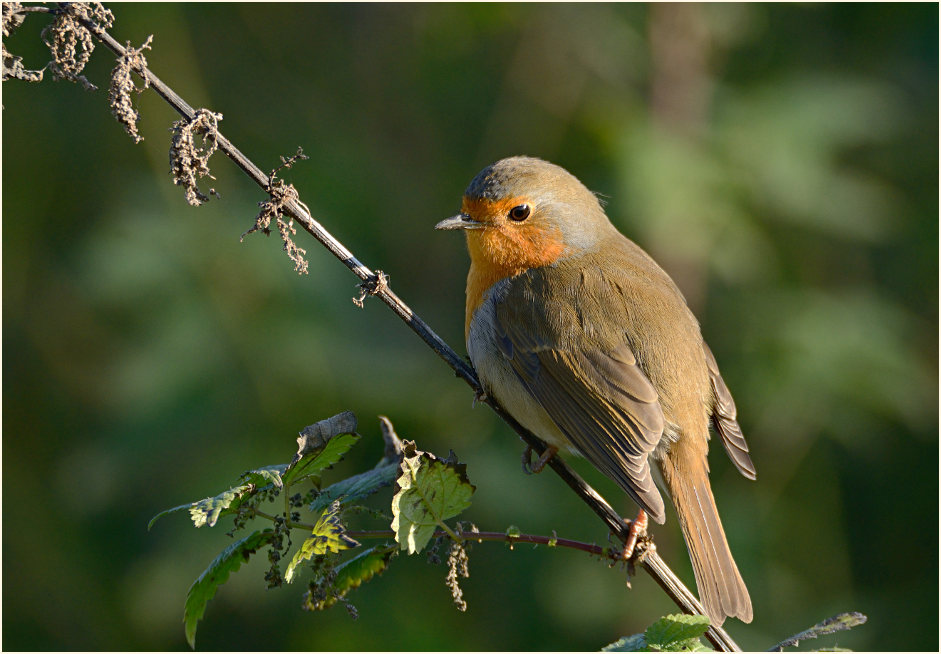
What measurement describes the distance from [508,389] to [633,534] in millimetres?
746

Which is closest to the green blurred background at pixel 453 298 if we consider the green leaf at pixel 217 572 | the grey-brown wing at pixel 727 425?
the grey-brown wing at pixel 727 425

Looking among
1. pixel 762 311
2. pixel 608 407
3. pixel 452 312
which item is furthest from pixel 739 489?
pixel 608 407

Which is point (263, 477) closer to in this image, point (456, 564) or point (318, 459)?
point (318, 459)

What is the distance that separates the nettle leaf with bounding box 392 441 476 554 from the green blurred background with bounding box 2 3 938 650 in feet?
7.16

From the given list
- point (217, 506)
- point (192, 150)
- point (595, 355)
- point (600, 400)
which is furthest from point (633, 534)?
point (192, 150)

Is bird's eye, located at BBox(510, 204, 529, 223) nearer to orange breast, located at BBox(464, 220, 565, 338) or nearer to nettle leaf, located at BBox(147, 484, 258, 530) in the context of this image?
orange breast, located at BBox(464, 220, 565, 338)

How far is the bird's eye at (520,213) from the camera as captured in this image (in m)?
3.34

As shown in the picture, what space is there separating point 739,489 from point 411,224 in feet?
7.31

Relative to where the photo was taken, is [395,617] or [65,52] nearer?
[65,52]

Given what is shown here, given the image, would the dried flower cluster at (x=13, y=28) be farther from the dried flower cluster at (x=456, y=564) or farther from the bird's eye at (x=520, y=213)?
the bird's eye at (x=520, y=213)

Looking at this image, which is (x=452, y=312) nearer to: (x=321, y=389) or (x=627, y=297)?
(x=321, y=389)

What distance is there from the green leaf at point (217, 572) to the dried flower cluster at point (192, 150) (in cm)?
69

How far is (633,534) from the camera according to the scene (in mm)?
2527

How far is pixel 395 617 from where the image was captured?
407 cm
